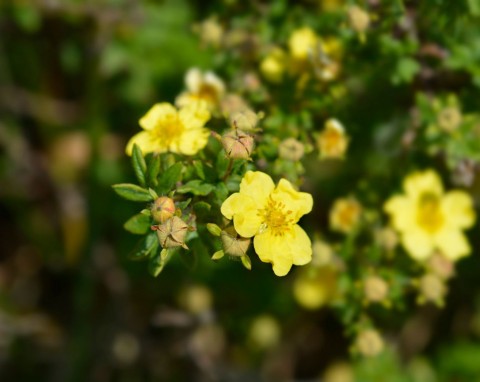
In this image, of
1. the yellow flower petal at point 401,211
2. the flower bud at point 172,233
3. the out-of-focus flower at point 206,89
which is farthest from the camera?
the yellow flower petal at point 401,211

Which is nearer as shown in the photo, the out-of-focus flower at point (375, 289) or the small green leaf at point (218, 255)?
the small green leaf at point (218, 255)

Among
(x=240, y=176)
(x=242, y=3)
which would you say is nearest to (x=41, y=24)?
(x=242, y=3)

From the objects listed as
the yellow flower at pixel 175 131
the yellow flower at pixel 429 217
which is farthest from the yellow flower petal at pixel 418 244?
the yellow flower at pixel 175 131

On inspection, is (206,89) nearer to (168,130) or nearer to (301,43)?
(301,43)

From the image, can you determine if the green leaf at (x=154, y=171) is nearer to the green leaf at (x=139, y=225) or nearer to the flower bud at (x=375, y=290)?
the green leaf at (x=139, y=225)

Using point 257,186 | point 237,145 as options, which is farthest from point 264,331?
point 237,145

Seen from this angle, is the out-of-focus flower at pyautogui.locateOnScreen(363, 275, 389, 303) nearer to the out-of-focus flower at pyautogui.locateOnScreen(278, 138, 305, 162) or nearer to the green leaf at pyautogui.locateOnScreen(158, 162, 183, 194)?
the out-of-focus flower at pyautogui.locateOnScreen(278, 138, 305, 162)

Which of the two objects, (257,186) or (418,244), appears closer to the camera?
(257,186)
